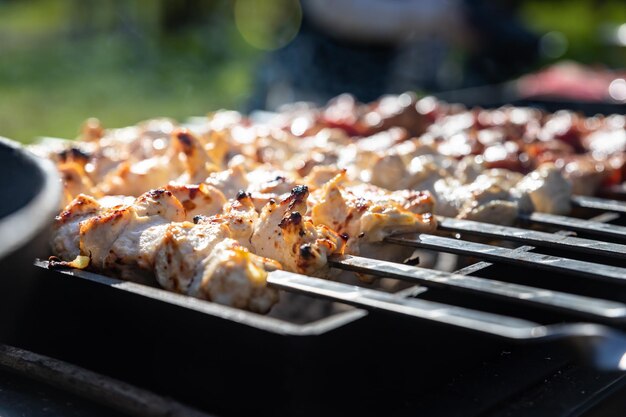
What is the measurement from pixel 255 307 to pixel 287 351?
278mm

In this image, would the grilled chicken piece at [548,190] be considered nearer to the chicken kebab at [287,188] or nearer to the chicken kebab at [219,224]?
the chicken kebab at [287,188]

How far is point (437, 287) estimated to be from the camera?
188cm

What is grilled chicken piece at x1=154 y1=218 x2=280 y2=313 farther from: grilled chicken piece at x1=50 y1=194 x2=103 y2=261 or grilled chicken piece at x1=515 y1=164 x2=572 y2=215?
grilled chicken piece at x1=515 y1=164 x2=572 y2=215

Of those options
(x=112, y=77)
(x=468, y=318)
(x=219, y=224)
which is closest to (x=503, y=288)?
(x=468, y=318)

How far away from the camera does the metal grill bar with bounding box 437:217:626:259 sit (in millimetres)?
2168

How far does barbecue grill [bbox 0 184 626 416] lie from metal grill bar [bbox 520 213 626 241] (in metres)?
0.22

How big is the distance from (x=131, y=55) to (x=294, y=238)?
17689 mm

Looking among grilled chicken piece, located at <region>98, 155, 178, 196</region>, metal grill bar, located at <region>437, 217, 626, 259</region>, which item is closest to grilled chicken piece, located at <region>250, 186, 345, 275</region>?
metal grill bar, located at <region>437, 217, 626, 259</region>

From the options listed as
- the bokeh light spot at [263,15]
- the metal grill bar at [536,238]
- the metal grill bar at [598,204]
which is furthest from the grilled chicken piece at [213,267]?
the bokeh light spot at [263,15]

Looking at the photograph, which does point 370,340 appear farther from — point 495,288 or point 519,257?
point 519,257

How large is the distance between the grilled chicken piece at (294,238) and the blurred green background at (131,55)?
8807 millimetres

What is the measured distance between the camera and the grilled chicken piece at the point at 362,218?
231cm

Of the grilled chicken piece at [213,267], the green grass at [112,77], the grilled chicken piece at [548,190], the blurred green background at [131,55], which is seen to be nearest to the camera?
the grilled chicken piece at [213,267]

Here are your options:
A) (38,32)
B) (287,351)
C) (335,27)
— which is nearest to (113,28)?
(38,32)
